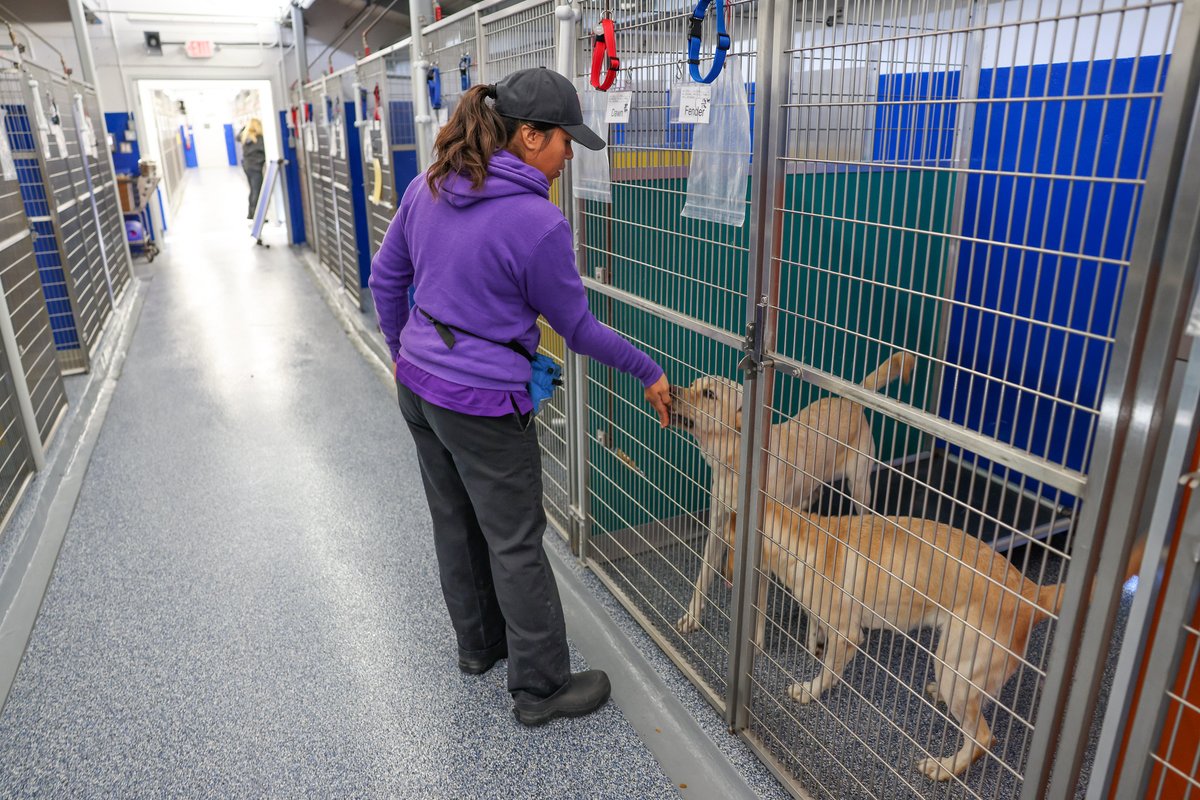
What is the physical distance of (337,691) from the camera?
91.0 inches

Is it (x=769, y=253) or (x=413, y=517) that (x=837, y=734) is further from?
(x=413, y=517)

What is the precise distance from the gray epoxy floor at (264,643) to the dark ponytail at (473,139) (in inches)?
55.5

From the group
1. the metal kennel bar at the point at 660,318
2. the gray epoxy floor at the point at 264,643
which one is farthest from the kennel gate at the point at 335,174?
the metal kennel bar at the point at 660,318

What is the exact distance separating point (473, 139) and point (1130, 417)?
1307mm

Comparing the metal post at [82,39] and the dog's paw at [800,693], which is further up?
the metal post at [82,39]

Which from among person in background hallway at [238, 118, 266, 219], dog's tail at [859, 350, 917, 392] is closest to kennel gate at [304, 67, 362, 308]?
person in background hallway at [238, 118, 266, 219]

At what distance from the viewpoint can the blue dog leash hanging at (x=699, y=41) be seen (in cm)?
161

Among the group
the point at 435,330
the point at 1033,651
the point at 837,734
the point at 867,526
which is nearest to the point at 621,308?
the point at 435,330

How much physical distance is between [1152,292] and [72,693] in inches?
107

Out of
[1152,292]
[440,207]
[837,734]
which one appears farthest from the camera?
[837,734]

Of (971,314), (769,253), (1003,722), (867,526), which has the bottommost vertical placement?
(1003,722)

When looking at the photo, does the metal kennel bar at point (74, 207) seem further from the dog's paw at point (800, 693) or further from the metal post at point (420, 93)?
the dog's paw at point (800, 693)

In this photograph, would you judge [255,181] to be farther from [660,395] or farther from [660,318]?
[660,395]

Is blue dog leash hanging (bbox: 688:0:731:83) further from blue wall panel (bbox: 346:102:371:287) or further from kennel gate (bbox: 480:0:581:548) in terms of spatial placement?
blue wall panel (bbox: 346:102:371:287)
